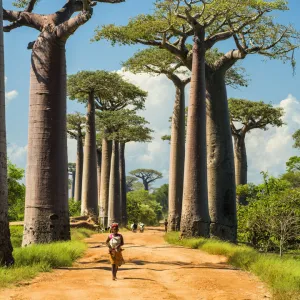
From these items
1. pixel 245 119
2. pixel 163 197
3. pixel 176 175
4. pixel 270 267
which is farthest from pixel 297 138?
pixel 163 197

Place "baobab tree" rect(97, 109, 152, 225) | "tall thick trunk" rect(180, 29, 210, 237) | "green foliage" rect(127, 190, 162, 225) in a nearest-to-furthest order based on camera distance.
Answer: "tall thick trunk" rect(180, 29, 210, 237)
"baobab tree" rect(97, 109, 152, 225)
"green foliage" rect(127, 190, 162, 225)

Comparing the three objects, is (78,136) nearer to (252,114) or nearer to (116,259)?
(252,114)

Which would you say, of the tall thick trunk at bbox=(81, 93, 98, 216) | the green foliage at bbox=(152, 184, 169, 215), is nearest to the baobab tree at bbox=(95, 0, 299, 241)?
the tall thick trunk at bbox=(81, 93, 98, 216)

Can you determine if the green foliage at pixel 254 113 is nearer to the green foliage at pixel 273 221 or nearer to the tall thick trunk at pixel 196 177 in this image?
the green foliage at pixel 273 221

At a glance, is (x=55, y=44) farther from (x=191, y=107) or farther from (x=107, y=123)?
(x=107, y=123)

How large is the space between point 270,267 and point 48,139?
20.1 ft

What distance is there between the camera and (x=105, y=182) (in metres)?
30.9

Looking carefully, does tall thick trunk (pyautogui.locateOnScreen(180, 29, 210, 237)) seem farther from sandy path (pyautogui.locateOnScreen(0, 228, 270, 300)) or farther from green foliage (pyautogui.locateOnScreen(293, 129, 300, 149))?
green foliage (pyautogui.locateOnScreen(293, 129, 300, 149))

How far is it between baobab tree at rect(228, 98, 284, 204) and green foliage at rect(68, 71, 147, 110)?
19.7 ft

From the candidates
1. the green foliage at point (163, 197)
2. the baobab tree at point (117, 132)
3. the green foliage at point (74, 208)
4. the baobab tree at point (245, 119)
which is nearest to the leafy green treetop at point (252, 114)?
the baobab tree at point (245, 119)

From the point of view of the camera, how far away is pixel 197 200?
1509 centimetres

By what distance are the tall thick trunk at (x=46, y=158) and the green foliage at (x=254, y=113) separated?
62.3 feet

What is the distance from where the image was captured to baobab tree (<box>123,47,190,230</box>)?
68.8ft

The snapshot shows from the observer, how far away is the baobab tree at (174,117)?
68.8 ft
